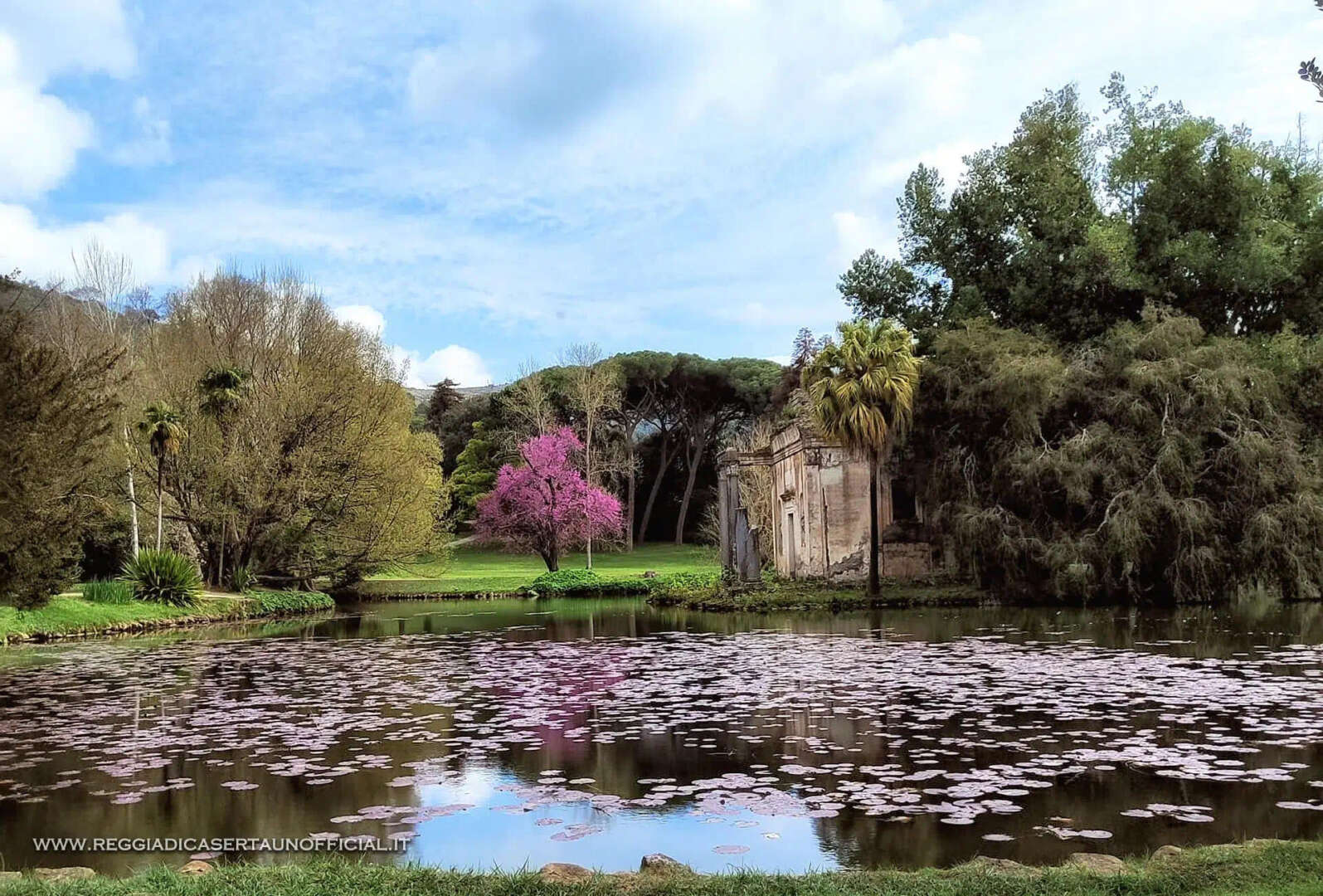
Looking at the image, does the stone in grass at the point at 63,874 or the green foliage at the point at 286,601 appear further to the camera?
the green foliage at the point at 286,601

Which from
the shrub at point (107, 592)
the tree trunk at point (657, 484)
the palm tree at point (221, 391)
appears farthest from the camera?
the tree trunk at point (657, 484)

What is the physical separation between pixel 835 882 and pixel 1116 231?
27.6m

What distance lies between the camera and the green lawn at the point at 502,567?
39.3 m

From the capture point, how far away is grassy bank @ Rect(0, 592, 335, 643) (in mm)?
21781

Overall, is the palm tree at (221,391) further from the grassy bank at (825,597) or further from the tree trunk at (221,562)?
the grassy bank at (825,597)

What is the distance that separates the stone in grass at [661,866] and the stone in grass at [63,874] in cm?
273

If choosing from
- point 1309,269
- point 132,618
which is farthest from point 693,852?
point 1309,269

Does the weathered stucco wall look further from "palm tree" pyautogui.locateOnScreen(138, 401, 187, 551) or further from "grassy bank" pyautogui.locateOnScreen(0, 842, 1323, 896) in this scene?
"grassy bank" pyautogui.locateOnScreen(0, 842, 1323, 896)

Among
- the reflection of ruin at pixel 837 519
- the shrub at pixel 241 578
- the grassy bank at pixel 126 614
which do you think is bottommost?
the grassy bank at pixel 126 614

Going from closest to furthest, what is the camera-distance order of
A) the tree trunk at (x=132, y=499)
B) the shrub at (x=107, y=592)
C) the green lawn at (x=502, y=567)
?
the shrub at (x=107, y=592) → the tree trunk at (x=132, y=499) → the green lawn at (x=502, y=567)

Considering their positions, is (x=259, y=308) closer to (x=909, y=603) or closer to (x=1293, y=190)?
(x=909, y=603)

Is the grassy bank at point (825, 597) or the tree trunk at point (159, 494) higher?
the tree trunk at point (159, 494)

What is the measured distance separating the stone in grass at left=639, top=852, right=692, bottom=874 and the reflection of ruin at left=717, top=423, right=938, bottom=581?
24.3 m

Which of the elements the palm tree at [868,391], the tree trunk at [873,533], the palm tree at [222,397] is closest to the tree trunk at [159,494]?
the palm tree at [222,397]
